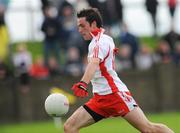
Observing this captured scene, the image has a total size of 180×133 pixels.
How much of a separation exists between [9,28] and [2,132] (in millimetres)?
4389

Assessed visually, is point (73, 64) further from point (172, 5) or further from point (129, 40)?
point (172, 5)

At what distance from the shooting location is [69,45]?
74.2ft

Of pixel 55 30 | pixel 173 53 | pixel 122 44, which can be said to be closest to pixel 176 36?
pixel 173 53

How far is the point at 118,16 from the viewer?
22906mm

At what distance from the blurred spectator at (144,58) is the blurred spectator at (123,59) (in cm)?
33

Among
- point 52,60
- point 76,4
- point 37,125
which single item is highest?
point 76,4

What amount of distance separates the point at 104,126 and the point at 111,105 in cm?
793

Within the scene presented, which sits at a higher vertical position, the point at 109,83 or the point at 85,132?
the point at 109,83

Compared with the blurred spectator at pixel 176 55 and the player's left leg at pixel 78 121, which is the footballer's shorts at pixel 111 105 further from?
the blurred spectator at pixel 176 55

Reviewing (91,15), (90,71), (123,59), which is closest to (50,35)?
(123,59)

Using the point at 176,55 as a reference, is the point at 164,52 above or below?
above

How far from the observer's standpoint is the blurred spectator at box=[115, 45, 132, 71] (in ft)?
75.0

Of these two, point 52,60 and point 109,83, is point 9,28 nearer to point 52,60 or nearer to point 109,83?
point 52,60

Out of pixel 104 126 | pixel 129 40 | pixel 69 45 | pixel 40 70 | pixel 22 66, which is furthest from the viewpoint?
pixel 129 40
